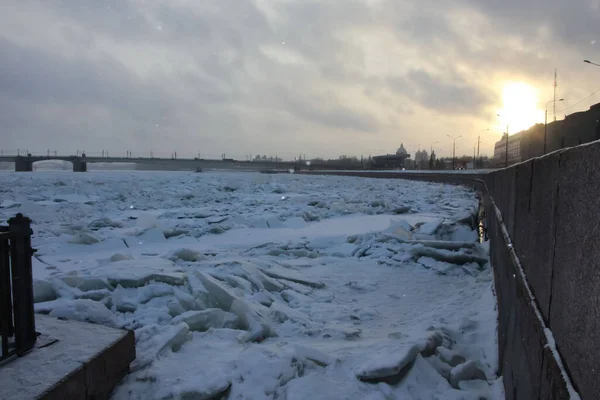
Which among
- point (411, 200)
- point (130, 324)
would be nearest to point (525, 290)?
point (130, 324)

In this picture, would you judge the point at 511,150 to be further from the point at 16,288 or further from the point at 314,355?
the point at 16,288

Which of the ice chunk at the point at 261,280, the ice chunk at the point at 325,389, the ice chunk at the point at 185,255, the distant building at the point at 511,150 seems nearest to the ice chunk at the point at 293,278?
the ice chunk at the point at 261,280

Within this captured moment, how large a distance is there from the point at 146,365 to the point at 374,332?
2.49m

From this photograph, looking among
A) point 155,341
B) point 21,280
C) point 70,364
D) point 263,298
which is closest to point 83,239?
point 263,298

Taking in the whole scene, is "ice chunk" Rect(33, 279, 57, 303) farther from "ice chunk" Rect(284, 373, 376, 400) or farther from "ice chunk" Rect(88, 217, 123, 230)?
"ice chunk" Rect(88, 217, 123, 230)

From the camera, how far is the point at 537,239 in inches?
89.5

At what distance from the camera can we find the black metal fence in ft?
9.29

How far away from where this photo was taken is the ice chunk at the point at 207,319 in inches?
180

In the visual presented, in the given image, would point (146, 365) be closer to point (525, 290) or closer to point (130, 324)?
point (130, 324)

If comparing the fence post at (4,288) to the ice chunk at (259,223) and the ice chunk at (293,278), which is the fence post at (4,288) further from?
the ice chunk at (259,223)

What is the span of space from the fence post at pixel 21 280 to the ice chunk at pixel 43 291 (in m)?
2.10

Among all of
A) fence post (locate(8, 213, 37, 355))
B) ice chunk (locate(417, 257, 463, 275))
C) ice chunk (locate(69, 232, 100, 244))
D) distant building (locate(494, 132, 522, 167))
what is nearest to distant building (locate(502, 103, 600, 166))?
distant building (locate(494, 132, 522, 167))

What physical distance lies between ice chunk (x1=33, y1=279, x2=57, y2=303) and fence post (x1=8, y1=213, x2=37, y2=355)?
2104mm

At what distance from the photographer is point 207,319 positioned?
4.66 meters
